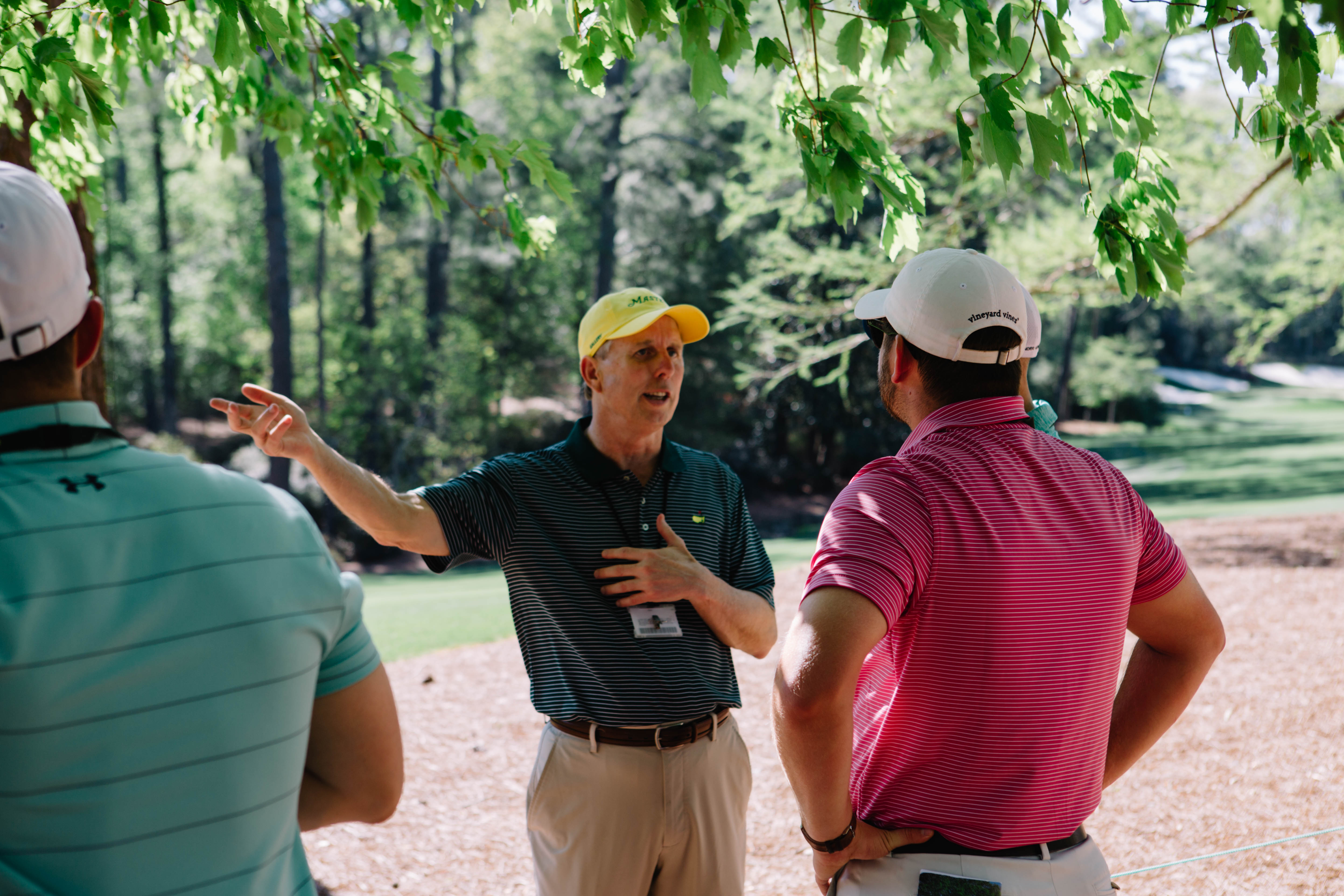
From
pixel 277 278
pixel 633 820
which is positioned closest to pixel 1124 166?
pixel 633 820

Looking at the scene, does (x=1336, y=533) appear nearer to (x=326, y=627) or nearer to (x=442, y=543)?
(x=442, y=543)

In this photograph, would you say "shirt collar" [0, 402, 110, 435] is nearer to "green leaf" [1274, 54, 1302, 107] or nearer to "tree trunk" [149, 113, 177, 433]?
"green leaf" [1274, 54, 1302, 107]

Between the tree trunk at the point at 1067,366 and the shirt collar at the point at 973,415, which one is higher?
the shirt collar at the point at 973,415

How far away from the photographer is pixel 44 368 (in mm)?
1342

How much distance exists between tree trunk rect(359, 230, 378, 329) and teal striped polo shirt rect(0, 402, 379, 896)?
2826cm

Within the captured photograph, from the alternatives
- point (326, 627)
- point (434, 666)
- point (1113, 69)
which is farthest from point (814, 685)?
point (434, 666)

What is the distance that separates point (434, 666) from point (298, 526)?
7.24 metres

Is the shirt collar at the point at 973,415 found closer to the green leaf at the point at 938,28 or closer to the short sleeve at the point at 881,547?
the short sleeve at the point at 881,547

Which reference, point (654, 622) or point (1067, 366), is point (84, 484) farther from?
point (1067, 366)

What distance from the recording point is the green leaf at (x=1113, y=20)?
256cm

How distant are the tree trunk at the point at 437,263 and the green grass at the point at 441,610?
986cm

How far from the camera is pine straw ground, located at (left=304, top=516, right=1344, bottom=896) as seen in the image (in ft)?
15.1

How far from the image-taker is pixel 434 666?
832 cm

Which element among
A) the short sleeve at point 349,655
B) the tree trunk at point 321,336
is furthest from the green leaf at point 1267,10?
the tree trunk at point 321,336
